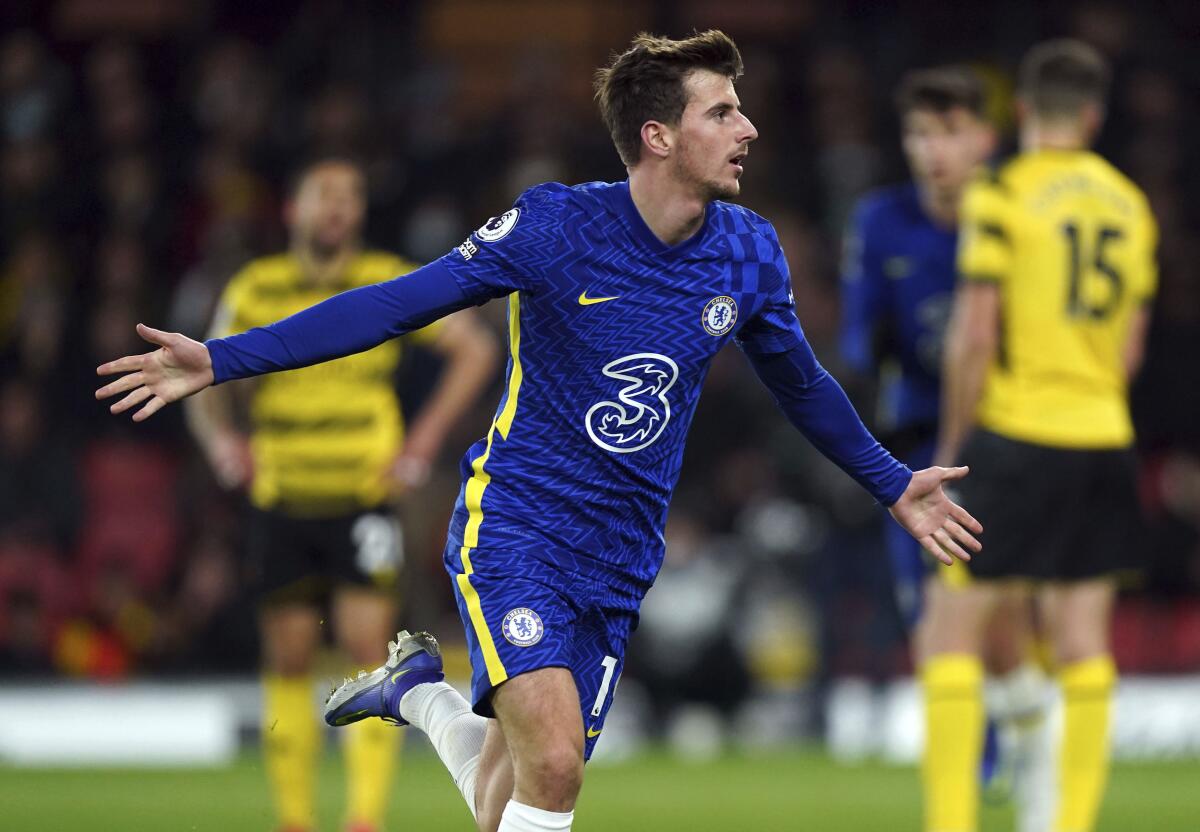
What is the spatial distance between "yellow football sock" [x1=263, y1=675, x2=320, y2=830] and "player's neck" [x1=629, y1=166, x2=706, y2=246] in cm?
320

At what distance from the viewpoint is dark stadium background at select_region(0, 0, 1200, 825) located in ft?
38.9

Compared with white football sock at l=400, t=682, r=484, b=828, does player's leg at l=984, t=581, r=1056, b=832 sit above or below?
below

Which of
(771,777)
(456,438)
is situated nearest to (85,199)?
(456,438)

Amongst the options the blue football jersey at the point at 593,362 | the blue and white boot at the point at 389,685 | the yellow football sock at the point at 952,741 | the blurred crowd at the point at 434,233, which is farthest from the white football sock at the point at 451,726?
the blurred crowd at the point at 434,233

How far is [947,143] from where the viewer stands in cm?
750

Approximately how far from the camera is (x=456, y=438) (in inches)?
501

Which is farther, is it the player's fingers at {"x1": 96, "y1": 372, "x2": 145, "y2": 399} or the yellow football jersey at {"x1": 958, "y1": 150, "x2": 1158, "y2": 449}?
the yellow football jersey at {"x1": 958, "y1": 150, "x2": 1158, "y2": 449}

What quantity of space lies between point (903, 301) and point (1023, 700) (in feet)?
5.14

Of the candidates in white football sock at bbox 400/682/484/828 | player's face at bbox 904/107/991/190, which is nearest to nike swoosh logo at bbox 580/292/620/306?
→ white football sock at bbox 400/682/484/828

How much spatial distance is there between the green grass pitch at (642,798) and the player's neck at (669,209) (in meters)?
3.58

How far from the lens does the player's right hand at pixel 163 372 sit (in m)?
4.25

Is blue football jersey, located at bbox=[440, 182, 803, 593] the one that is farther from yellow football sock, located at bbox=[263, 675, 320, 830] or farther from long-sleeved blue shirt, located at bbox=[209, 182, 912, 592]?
yellow football sock, located at bbox=[263, 675, 320, 830]

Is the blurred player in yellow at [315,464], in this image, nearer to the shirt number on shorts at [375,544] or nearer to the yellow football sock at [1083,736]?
the shirt number on shorts at [375,544]

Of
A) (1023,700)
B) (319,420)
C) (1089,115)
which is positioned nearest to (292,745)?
(319,420)
